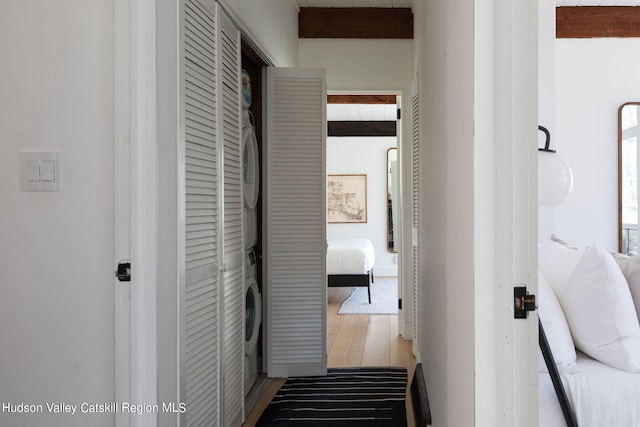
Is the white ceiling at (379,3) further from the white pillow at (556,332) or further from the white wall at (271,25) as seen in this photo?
the white pillow at (556,332)

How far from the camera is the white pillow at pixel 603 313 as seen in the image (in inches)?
69.5

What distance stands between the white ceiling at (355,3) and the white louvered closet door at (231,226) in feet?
6.54

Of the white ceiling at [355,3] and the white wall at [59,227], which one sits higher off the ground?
the white ceiling at [355,3]

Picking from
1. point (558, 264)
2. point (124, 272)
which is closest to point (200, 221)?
point (124, 272)

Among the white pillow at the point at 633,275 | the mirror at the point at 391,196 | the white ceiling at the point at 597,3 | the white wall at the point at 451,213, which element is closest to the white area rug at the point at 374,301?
the mirror at the point at 391,196

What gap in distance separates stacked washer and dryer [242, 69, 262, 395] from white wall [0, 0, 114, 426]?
1532 millimetres

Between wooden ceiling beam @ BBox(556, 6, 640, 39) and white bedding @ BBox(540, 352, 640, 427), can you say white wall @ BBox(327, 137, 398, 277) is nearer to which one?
wooden ceiling beam @ BBox(556, 6, 640, 39)

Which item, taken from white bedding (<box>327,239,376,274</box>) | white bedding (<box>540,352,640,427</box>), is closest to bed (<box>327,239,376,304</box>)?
white bedding (<box>327,239,376,274</box>)

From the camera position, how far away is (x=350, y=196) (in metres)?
9.09

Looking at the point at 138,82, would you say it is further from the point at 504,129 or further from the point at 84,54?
the point at 504,129

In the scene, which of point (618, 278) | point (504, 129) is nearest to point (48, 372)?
point (504, 129)

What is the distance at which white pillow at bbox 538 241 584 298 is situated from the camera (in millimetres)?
2080

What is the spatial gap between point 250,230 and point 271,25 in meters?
1.42

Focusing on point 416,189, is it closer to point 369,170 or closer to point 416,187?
point 416,187
